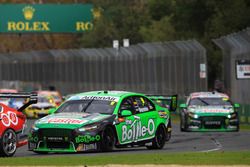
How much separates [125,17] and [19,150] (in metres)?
69.2

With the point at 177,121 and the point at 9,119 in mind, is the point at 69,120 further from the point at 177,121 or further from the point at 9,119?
the point at 177,121

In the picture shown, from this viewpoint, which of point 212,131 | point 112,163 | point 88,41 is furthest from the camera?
point 88,41

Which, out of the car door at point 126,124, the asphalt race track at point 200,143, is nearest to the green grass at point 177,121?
the asphalt race track at point 200,143

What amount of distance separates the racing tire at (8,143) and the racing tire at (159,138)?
3593mm

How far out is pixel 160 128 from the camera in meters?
22.4

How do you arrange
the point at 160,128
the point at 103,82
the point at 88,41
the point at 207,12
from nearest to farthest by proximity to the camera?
the point at 160,128 → the point at 103,82 → the point at 207,12 → the point at 88,41

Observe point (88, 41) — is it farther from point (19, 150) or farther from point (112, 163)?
point (112, 163)

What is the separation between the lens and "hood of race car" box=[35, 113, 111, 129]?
19.8 meters

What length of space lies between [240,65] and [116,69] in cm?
1916

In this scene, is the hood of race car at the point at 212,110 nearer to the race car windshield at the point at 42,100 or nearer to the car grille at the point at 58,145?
the car grille at the point at 58,145

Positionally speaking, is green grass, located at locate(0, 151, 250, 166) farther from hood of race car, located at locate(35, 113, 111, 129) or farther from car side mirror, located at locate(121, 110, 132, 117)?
car side mirror, located at locate(121, 110, 132, 117)

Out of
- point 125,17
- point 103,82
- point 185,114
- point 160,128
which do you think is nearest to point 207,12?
point 103,82

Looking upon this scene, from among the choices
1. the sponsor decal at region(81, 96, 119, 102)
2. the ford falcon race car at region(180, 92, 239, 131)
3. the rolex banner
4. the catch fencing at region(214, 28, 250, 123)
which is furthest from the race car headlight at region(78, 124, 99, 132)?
the rolex banner

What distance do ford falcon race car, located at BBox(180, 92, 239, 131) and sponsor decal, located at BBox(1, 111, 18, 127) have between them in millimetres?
12744
